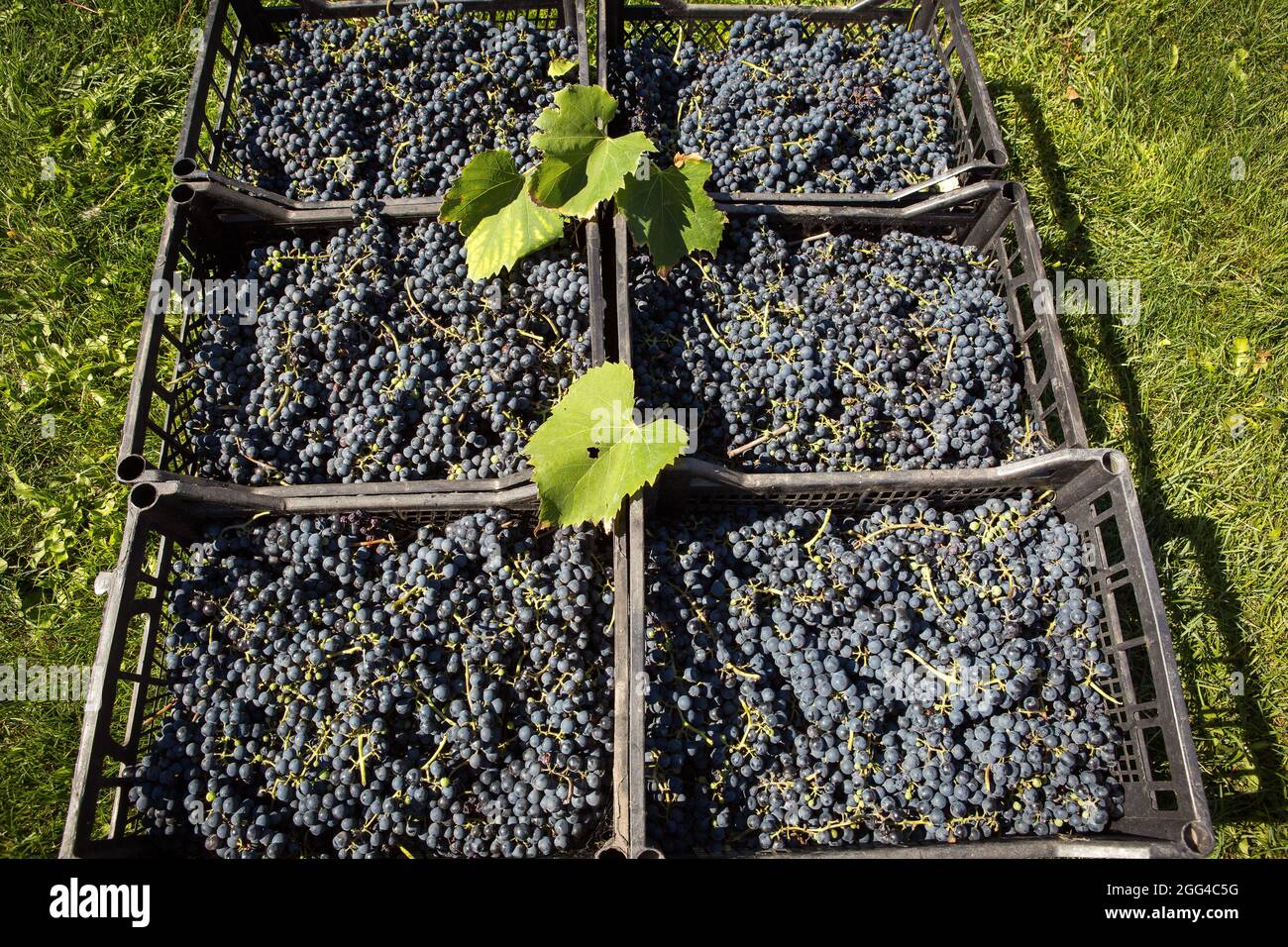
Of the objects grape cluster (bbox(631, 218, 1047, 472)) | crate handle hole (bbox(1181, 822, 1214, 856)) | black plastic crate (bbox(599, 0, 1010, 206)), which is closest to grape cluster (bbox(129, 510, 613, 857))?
grape cluster (bbox(631, 218, 1047, 472))

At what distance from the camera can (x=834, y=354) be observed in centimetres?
247

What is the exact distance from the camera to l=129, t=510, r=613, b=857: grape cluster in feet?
6.43

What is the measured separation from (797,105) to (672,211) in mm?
883

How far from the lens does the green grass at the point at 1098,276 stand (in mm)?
2902

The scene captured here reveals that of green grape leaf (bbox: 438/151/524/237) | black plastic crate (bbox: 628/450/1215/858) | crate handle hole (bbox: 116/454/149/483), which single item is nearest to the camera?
black plastic crate (bbox: 628/450/1215/858)

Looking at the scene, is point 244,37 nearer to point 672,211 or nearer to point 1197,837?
point 672,211

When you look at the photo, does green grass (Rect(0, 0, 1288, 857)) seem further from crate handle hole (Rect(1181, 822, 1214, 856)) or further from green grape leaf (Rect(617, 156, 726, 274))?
green grape leaf (Rect(617, 156, 726, 274))

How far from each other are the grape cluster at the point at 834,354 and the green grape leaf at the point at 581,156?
0.33 metres

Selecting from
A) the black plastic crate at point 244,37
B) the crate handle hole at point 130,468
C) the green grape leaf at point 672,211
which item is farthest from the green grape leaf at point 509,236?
the crate handle hole at point 130,468

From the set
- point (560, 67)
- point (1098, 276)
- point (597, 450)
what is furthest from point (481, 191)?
point (1098, 276)

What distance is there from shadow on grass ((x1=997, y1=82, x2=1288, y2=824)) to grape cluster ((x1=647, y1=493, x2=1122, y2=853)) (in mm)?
1090

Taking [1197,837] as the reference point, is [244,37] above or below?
above

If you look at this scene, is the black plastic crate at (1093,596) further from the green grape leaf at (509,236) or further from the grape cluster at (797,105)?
the grape cluster at (797,105)

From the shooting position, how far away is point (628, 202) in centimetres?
244
